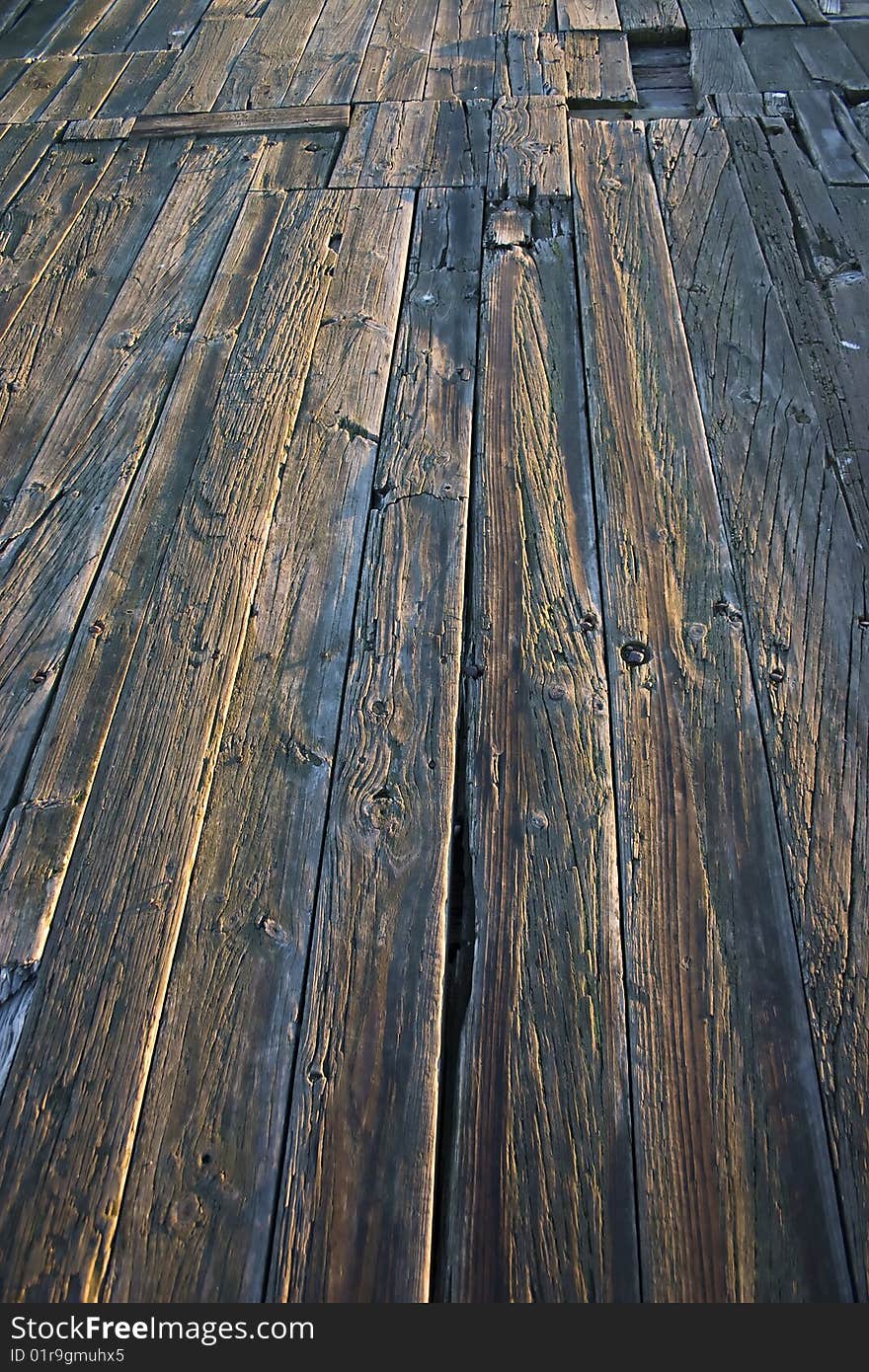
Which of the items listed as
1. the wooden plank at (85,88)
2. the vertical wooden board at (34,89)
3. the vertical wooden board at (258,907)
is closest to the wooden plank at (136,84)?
the wooden plank at (85,88)

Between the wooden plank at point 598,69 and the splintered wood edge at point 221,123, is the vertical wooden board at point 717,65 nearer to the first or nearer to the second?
the wooden plank at point 598,69

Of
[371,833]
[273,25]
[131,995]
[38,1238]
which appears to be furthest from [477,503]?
[273,25]

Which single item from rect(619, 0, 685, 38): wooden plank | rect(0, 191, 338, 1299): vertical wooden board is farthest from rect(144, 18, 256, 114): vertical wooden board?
rect(0, 191, 338, 1299): vertical wooden board

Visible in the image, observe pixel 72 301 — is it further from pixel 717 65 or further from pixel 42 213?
pixel 717 65

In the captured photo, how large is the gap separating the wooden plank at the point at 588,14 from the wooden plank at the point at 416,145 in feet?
1.82

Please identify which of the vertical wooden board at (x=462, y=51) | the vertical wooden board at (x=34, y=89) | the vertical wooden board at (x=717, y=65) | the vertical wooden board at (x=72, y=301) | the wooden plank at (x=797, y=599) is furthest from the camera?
the vertical wooden board at (x=34, y=89)

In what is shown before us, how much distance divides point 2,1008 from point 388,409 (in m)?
1.24

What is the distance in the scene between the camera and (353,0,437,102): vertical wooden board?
2.92 metres

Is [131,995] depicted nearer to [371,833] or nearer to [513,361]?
[371,833]

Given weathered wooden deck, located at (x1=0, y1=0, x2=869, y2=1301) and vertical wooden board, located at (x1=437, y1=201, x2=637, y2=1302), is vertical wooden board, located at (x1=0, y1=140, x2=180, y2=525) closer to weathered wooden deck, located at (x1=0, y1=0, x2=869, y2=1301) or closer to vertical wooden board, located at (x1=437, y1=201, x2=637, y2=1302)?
weathered wooden deck, located at (x1=0, y1=0, x2=869, y2=1301)

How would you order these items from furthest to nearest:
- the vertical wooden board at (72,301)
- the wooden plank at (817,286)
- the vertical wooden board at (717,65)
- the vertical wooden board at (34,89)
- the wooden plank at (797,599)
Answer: the vertical wooden board at (34,89) < the vertical wooden board at (717,65) < the vertical wooden board at (72,301) < the wooden plank at (817,286) < the wooden plank at (797,599)

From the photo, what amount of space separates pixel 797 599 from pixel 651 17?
2289mm

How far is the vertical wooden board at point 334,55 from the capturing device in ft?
9.57

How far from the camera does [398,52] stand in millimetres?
3072
